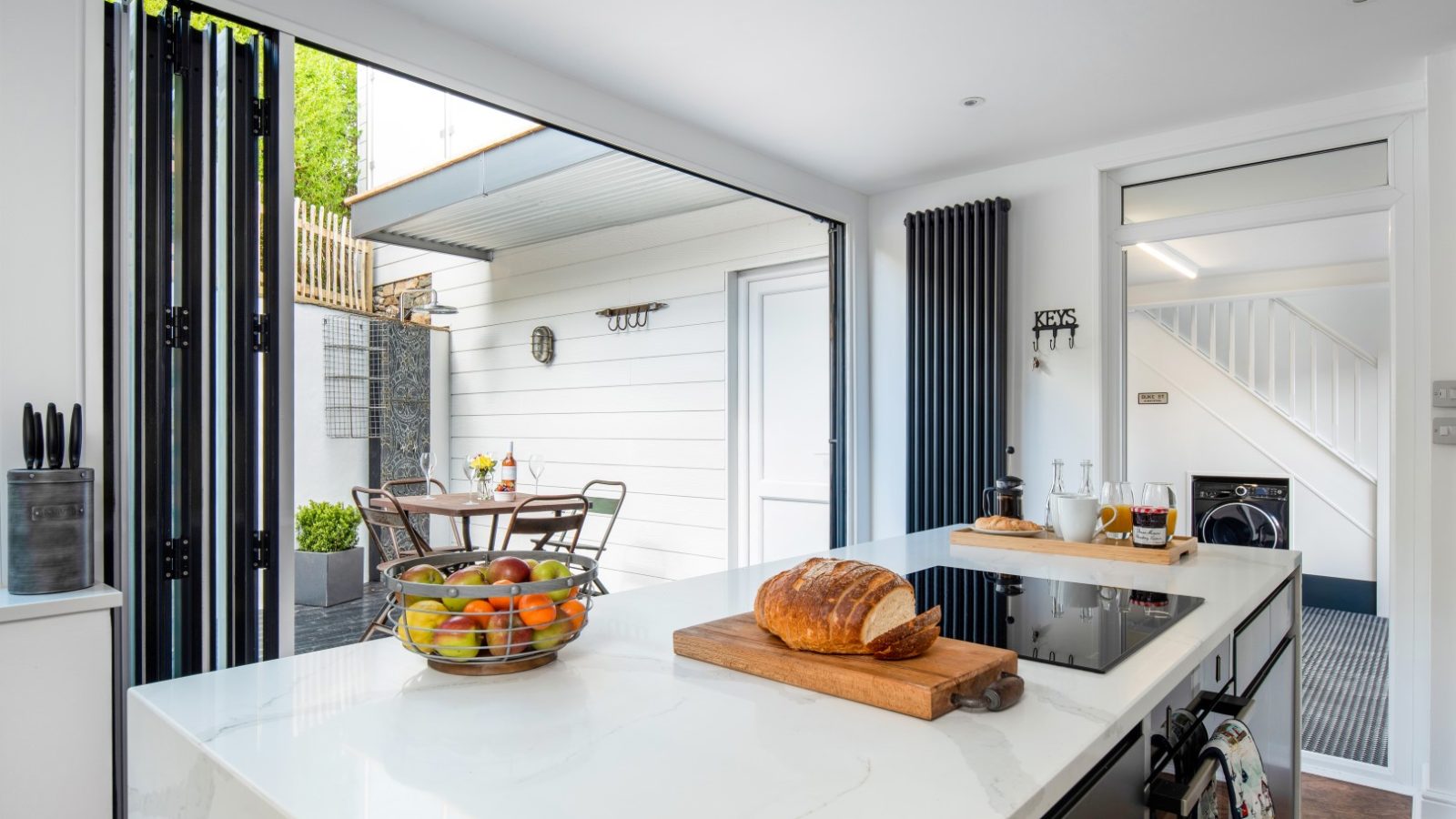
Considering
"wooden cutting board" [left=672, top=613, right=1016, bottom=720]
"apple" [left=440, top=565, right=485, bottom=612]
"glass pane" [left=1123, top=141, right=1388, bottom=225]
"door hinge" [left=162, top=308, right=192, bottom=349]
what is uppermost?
"glass pane" [left=1123, top=141, right=1388, bottom=225]

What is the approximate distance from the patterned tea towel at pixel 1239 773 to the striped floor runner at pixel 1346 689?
2051 millimetres

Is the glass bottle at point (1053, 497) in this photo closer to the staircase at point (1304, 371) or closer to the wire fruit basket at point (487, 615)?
the staircase at point (1304, 371)

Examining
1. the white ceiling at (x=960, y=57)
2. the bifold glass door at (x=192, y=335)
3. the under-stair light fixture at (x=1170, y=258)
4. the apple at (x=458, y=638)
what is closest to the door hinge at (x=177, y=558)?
the bifold glass door at (x=192, y=335)

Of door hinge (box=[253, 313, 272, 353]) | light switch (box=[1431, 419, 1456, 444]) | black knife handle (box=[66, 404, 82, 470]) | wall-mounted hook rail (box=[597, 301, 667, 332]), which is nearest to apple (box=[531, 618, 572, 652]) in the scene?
black knife handle (box=[66, 404, 82, 470])

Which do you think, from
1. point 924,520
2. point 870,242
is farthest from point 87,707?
point 870,242

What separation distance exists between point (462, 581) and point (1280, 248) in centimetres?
353

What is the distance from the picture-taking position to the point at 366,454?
6.30 metres

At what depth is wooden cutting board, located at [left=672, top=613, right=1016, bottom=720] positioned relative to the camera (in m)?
0.96

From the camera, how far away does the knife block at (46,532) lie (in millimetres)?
1664

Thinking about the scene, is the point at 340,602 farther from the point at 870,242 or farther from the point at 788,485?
the point at 870,242

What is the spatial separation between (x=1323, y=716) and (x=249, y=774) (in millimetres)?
3753

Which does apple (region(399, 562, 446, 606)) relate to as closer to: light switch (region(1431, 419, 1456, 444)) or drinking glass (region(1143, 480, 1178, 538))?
drinking glass (region(1143, 480, 1178, 538))

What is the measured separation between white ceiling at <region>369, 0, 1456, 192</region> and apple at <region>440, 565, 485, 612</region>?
77.9 inches

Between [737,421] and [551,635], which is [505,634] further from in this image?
[737,421]
